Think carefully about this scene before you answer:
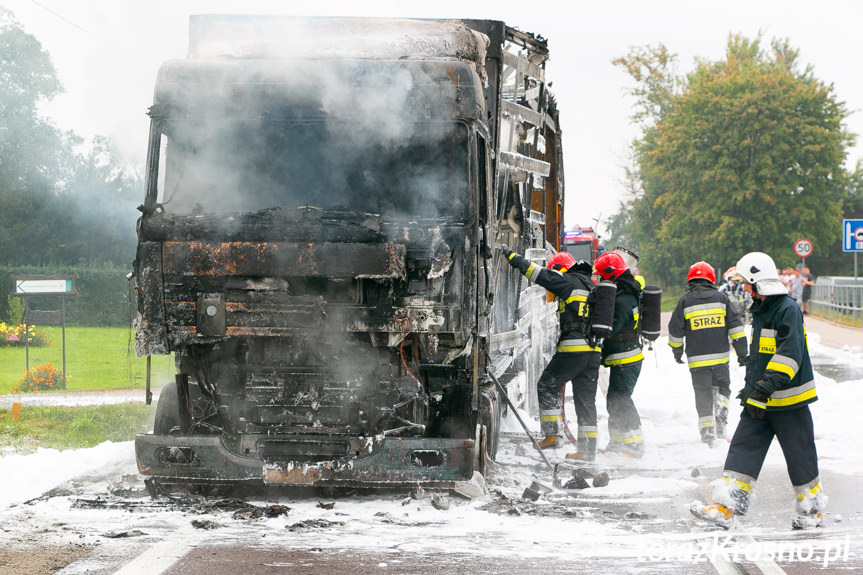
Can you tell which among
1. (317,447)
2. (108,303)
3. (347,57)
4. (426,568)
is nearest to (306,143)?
(347,57)

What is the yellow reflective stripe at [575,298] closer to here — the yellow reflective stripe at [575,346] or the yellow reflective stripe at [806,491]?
the yellow reflective stripe at [575,346]

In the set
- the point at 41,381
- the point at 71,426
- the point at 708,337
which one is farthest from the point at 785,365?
the point at 41,381

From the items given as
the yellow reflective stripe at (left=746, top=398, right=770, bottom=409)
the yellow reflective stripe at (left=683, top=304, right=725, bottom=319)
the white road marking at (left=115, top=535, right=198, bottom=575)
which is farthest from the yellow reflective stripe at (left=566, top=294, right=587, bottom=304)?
the white road marking at (left=115, top=535, right=198, bottom=575)

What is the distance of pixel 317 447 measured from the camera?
267 inches

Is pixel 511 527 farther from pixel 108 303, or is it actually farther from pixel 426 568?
pixel 108 303

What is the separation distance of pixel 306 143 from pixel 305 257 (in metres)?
0.90

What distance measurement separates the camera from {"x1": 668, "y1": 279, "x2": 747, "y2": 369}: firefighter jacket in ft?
34.4

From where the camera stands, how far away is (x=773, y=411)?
681 cm

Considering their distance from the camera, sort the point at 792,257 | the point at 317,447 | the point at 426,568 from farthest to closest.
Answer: the point at 792,257, the point at 317,447, the point at 426,568

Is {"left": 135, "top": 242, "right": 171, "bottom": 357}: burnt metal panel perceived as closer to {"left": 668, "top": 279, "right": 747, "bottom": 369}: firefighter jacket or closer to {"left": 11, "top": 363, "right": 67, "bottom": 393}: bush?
{"left": 668, "top": 279, "right": 747, "bottom": 369}: firefighter jacket

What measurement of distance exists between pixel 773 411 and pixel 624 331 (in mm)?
3319

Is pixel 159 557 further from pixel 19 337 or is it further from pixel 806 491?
pixel 19 337

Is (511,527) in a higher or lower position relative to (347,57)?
lower

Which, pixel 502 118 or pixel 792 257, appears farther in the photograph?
pixel 792 257
